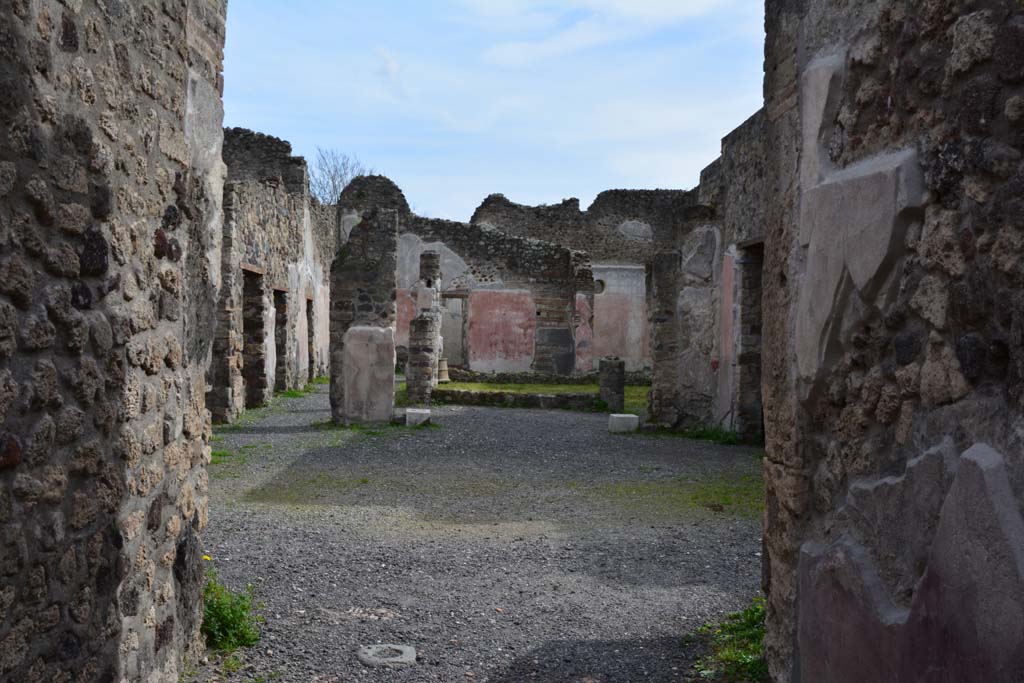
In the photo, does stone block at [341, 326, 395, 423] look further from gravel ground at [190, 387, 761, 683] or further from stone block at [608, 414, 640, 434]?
stone block at [608, 414, 640, 434]

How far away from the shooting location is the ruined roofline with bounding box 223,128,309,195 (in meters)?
17.9

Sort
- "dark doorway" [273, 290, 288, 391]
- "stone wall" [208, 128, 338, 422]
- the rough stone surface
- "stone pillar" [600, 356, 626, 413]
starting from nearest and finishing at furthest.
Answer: the rough stone surface → "stone wall" [208, 128, 338, 422] → "stone pillar" [600, 356, 626, 413] → "dark doorway" [273, 290, 288, 391]

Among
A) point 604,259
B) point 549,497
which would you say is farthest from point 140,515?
point 604,259

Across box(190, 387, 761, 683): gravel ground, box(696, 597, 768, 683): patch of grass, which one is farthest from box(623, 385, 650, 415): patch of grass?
box(696, 597, 768, 683): patch of grass

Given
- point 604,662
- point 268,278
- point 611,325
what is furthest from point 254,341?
point 611,325

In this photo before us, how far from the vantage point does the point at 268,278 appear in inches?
548

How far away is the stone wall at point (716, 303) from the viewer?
402 inches

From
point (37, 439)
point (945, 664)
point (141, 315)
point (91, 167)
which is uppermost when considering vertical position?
point (91, 167)

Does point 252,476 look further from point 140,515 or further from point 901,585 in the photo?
point 901,585

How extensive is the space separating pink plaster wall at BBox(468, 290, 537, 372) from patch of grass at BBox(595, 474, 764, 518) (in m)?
14.0

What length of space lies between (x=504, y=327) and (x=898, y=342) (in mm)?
20053

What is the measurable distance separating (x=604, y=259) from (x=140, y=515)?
23.8m

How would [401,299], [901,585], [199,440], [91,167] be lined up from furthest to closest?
1. [401,299]
2. [199,440]
3. [91,167]
4. [901,585]

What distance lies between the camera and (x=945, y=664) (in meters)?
1.75
